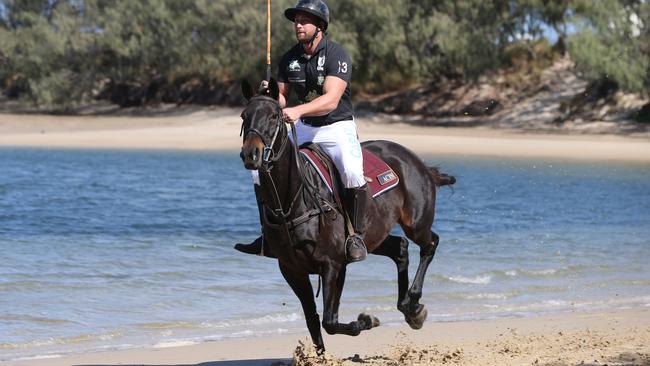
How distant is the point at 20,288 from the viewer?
11.7 metres

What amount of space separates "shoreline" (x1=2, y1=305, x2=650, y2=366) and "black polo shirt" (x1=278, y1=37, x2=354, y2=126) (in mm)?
1800

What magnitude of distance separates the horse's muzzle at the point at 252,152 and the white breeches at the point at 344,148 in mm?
1257

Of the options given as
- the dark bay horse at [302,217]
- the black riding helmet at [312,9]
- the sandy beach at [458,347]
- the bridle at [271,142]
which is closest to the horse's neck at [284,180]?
the dark bay horse at [302,217]

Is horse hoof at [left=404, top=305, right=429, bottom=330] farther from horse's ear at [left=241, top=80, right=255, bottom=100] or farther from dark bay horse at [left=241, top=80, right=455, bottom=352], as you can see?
horse's ear at [left=241, top=80, right=255, bottom=100]

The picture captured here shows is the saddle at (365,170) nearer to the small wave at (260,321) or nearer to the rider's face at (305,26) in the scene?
the rider's face at (305,26)

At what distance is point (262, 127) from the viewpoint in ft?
22.0

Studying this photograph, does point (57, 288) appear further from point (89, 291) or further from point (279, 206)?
point (279, 206)

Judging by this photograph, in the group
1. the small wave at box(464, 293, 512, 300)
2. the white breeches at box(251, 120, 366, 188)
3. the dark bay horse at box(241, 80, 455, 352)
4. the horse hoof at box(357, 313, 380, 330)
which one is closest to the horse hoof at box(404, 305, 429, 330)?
the dark bay horse at box(241, 80, 455, 352)

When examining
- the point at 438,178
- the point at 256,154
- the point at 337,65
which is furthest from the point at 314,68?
the point at 438,178

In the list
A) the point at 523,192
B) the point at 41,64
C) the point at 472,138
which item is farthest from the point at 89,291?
the point at 41,64

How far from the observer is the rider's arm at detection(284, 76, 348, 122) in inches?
287

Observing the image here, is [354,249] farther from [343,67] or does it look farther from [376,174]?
[343,67]

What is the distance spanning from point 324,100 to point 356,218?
36.3 inches

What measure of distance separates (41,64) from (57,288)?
144 ft
